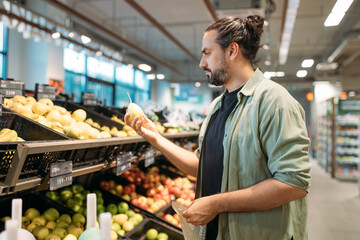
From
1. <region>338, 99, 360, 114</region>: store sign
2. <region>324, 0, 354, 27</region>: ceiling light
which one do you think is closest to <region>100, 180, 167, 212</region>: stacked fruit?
<region>324, 0, 354, 27</region>: ceiling light

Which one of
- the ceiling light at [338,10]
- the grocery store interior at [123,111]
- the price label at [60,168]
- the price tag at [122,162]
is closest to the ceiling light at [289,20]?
the grocery store interior at [123,111]

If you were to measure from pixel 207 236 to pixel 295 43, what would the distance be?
11.6 m

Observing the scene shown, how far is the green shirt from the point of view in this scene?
121 cm

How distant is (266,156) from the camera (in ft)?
4.29

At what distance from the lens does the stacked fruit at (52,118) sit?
71.8 inches

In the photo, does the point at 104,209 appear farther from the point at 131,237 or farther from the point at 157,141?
the point at 157,141

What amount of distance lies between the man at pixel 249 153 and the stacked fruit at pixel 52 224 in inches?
35.9

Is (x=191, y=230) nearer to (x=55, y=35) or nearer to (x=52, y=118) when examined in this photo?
(x=52, y=118)

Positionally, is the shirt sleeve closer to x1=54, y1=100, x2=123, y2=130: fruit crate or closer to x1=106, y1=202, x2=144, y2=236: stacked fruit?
x1=106, y1=202, x2=144, y2=236: stacked fruit

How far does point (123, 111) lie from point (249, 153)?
2.29m

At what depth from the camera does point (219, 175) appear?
4.83 feet

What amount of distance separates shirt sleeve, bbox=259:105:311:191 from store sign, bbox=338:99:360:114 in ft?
30.1

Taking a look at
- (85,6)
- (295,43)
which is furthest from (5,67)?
(295,43)

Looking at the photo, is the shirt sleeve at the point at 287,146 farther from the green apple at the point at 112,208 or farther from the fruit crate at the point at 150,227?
the green apple at the point at 112,208
